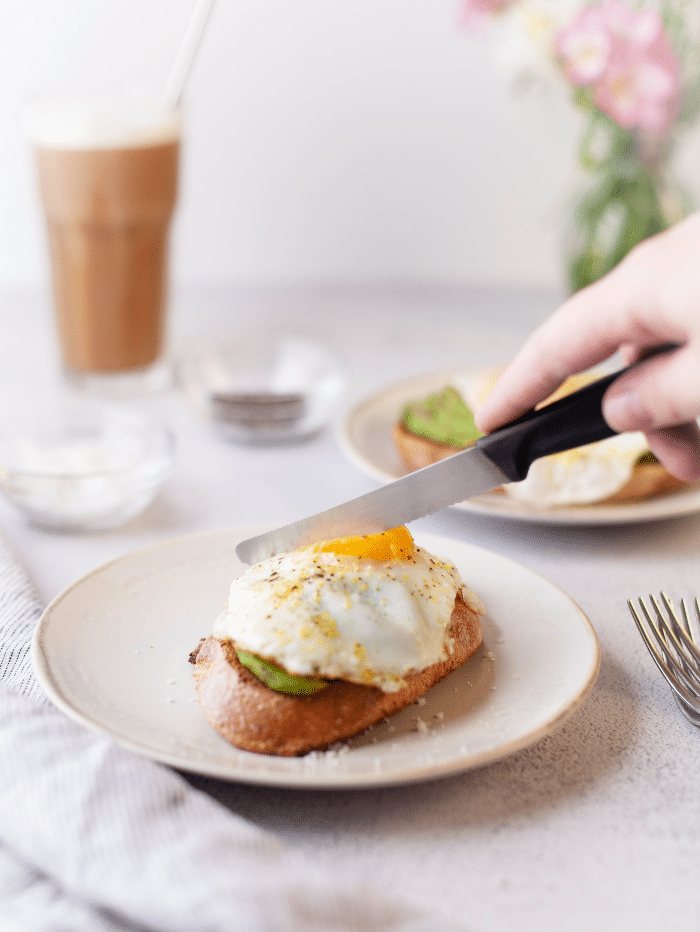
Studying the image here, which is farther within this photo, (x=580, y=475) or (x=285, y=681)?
(x=580, y=475)

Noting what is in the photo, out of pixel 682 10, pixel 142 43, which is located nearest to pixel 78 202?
pixel 142 43

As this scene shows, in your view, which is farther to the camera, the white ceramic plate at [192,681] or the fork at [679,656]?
the fork at [679,656]

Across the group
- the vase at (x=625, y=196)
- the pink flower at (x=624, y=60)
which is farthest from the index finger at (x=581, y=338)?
the vase at (x=625, y=196)

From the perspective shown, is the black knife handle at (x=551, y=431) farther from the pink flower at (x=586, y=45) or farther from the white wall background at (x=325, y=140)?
the white wall background at (x=325, y=140)

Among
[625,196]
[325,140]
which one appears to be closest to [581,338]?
[625,196]

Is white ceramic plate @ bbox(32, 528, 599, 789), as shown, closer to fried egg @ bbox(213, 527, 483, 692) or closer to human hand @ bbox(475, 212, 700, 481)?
fried egg @ bbox(213, 527, 483, 692)

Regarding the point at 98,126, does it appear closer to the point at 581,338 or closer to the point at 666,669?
the point at 581,338
